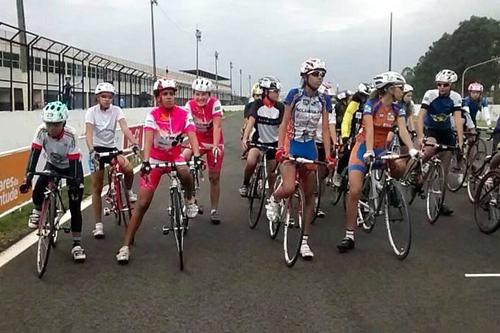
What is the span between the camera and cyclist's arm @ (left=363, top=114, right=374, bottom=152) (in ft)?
22.8

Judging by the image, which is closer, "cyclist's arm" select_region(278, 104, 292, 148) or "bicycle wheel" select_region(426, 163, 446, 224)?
"cyclist's arm" select_region(278, 104, 292, 148)

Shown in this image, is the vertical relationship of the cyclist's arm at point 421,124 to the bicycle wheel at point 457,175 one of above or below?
above

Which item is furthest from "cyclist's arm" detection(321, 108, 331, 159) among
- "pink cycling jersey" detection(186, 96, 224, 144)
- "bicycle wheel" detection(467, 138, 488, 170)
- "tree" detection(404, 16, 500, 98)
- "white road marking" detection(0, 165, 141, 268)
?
"tree" detection(404, 16, 500, 98)

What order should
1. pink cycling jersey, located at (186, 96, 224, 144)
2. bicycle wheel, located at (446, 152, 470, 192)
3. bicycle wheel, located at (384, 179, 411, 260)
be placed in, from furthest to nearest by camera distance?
bicycle wheel, located at (446, 152, 470, 192)
pink cycling jersey, located at (186, 96, 224, 144)
bicycle wheel, located at (384, 179, 411, 260)

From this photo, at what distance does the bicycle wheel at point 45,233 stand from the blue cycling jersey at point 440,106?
18.8ft

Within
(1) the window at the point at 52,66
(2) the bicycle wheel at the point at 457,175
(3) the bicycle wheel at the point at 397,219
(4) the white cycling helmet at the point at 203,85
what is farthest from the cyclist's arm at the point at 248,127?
(1) the window at the point at 52,66

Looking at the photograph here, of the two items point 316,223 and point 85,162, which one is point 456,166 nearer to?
point 316,223

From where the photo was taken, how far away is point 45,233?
6.45m

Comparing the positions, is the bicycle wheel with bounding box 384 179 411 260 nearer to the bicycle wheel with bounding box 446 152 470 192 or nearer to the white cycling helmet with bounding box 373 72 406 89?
the white cycling helmet with bounding box 373 72 406 89

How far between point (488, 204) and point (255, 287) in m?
3.97

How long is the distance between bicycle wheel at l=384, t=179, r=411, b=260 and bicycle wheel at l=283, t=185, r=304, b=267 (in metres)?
1.07

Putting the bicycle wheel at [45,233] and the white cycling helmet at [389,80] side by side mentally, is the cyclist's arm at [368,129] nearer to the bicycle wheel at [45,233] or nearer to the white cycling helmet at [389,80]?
the white cycling helmet at [389,80]

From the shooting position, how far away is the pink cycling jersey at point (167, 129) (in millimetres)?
7004

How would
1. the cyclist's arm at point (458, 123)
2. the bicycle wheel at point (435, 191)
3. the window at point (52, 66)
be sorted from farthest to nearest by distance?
the window at point (52, 66)
the cyclist's arm at point (458, 123)
the bicycle wheel at point (435, 191)
